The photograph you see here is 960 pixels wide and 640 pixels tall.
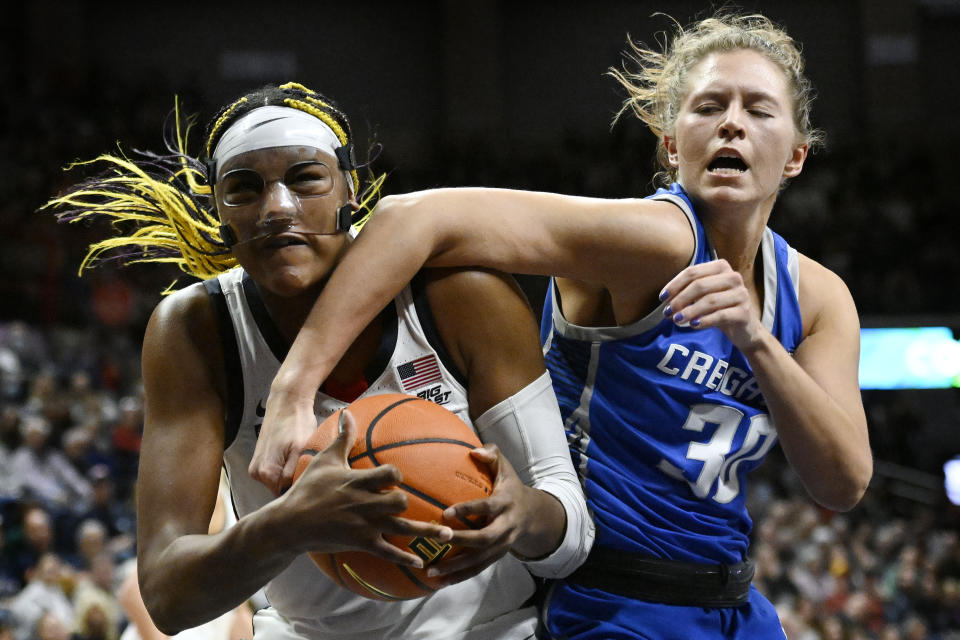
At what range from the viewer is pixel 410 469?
1.74m

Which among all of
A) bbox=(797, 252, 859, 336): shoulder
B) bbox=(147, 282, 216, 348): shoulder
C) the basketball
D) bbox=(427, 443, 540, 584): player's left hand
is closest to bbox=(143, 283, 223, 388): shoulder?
bbox=(147, 282, 216, 348): shoulder

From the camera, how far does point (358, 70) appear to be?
15320 mm

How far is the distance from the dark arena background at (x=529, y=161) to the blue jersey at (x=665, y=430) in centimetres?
559

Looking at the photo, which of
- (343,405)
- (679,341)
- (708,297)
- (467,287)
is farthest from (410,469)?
(679,341)

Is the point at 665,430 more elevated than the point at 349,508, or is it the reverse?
the point at 349,508

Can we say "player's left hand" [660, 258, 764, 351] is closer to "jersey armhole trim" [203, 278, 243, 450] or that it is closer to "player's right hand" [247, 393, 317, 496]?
"player's right hand" [247, 393, 317, 496]

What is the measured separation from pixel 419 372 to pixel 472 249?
0.28 meters

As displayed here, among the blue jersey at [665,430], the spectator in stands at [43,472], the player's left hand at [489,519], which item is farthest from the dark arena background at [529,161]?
the player's left hand at [489,519]

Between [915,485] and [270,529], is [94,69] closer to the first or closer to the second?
[915,485]

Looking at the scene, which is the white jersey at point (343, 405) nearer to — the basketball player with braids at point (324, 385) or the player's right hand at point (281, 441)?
the basketball player with braids at point (324, 385)

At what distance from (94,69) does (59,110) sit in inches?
36.2

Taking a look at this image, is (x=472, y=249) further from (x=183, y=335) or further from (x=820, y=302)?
(x=820, y=302)

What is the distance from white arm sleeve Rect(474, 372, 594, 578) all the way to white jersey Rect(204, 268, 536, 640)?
0.09 metres

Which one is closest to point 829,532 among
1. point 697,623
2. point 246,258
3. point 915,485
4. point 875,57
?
point 915,485
